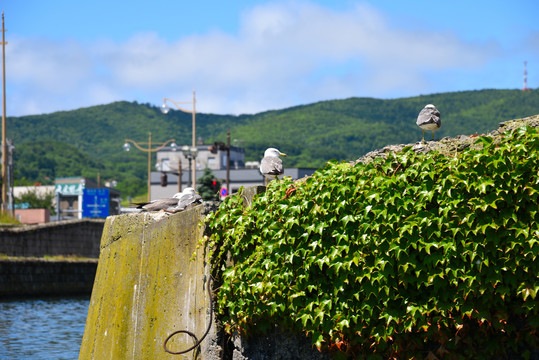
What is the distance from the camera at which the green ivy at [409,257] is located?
5.13 m

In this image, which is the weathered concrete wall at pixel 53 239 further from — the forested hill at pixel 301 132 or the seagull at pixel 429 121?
the forested hill at pixel 301 132

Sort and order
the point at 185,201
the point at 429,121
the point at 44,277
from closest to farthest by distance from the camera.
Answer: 1. the point at 429,121
2. the point at 185,201
3. the point at 44,277

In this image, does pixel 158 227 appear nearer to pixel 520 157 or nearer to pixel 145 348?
pixel 145 348

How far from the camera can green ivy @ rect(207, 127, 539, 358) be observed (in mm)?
5133

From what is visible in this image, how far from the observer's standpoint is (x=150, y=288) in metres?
7.38

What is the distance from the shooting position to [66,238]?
3953 cm

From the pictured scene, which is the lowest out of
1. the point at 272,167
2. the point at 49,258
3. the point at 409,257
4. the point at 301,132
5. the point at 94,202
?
the point at 49,258

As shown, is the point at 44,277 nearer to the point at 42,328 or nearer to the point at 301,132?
the point at 42,328

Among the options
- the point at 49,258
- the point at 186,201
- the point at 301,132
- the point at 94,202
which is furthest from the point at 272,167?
the point at 301,132

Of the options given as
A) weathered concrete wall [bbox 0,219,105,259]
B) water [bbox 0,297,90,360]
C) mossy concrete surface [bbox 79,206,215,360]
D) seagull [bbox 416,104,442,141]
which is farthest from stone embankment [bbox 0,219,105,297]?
seagull [bbox 416,104,442,141]

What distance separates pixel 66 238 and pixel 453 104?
144660 millimetres

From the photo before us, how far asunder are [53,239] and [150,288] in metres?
32.8

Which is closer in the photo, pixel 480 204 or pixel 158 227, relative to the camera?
pixel 480 204

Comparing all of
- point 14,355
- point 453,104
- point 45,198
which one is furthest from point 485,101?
point 14,355
